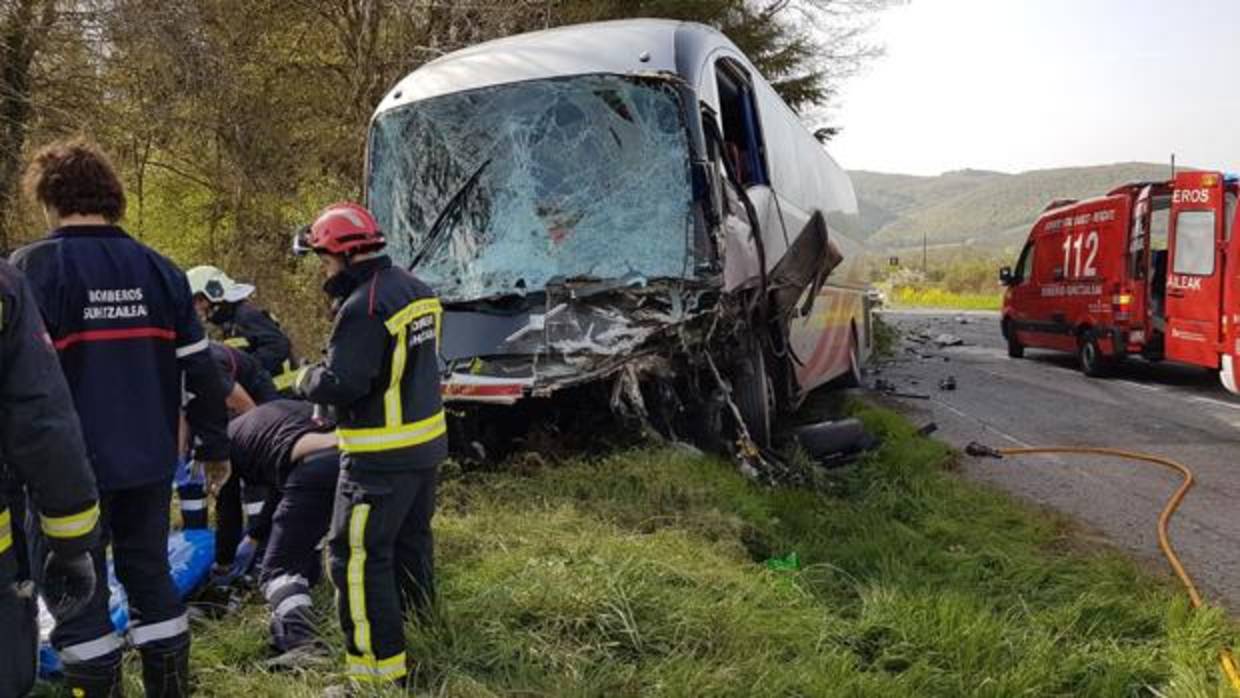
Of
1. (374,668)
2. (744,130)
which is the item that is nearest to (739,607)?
(374,668)

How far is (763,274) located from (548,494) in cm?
205

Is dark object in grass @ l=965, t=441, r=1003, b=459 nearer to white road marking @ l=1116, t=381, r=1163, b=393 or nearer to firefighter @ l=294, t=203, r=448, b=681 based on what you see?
white road marking @ l=1116, t=381, r=1163, b=393

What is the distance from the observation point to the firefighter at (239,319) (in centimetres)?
533

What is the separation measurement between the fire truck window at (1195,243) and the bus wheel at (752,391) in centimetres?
564

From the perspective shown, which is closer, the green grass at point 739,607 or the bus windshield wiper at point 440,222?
the green grass at point 739,607

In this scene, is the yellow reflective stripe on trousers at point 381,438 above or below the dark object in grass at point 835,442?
above

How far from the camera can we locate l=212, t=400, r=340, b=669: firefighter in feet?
11.1

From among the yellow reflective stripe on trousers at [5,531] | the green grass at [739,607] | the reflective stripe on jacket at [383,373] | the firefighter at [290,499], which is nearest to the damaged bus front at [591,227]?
the green grass at [739,607]

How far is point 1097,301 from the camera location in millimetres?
11766

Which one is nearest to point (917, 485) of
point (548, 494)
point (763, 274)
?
point (763, 274)

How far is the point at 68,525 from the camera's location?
7.25ft

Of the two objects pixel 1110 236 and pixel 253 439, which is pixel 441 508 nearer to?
pixel 253 439

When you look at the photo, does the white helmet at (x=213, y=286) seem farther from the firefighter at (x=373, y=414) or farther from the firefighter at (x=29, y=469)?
the firefighter at (x=29, y=469)

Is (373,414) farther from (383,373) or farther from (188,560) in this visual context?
(188,560)
